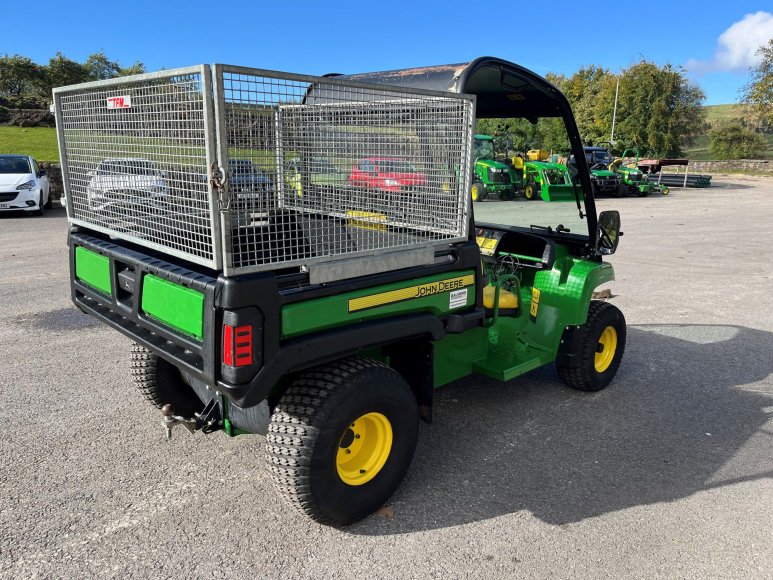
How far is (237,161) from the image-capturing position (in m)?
2.09

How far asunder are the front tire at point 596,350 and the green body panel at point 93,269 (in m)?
2.86

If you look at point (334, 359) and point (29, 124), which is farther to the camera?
point (29, 124)

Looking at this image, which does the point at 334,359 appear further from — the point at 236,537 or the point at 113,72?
the point at 113,72

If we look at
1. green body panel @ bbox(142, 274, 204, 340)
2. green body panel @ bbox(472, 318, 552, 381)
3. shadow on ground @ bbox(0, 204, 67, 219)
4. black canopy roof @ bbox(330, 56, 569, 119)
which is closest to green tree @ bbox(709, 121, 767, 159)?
shadow on ground @ bbox(0, 204, 67, 219)

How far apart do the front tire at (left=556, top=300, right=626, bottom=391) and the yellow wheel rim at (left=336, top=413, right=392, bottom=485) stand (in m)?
1.72

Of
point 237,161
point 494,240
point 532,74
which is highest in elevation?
point 532,74

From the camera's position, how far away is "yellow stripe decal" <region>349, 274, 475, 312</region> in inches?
94.4

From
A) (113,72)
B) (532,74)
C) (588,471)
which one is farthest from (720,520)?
(113,72)

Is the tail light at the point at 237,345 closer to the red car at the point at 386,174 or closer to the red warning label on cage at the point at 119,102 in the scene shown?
the red car at the point at 386,174

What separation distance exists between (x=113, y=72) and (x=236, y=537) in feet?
188

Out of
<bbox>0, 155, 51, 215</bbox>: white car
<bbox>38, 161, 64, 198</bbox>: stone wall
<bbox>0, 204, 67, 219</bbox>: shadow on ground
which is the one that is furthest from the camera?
<bbox>38, 161, 64, 198</bbox>: stone wall

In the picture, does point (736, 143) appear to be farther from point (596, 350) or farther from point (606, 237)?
point (596, 350)

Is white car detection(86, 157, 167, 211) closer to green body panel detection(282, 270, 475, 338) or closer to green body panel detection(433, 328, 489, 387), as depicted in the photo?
green body panel detection(282, 270, 475, 338)

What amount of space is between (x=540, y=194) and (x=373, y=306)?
92.2 inches
